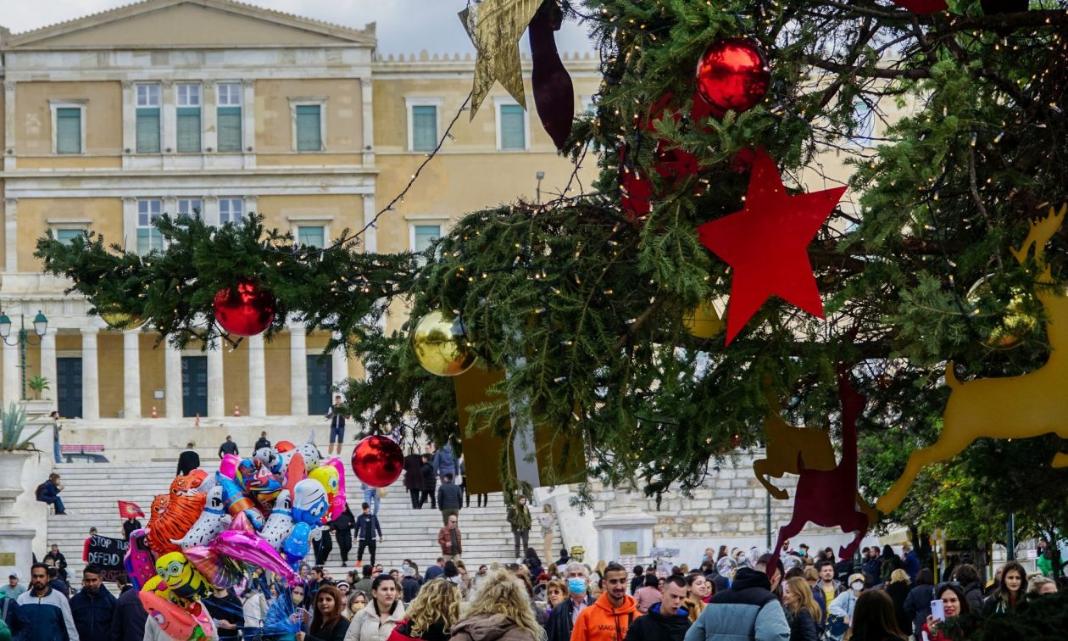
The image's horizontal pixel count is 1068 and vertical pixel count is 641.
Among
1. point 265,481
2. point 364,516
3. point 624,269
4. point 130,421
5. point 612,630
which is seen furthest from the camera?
point 130,421

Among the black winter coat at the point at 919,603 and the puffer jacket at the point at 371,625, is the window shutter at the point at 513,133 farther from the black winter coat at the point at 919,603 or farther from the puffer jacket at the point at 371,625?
the puffer jacket at the point at 371,625

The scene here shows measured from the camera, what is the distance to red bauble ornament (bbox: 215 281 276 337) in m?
6.76

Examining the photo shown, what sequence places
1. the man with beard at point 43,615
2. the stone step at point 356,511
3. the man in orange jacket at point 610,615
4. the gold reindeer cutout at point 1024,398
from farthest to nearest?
the stone step at point 356,511 < the man with beard at point 43,615 < the man in orange jacket at point 610,615 < the gold reindeer cutout at point 1024,398

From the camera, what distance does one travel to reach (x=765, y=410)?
21.8 ft

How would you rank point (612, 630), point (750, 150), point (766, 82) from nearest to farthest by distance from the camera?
point (766, 82) → point (750, 150) → point (612, 630)

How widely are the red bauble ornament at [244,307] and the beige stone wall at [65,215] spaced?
41.9 metres

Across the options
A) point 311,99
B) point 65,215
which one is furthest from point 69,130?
point 311,99

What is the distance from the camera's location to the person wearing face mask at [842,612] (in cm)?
1240

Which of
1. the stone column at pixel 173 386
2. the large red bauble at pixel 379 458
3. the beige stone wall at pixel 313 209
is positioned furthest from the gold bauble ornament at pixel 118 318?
the beige stone wall at pixel 313 209

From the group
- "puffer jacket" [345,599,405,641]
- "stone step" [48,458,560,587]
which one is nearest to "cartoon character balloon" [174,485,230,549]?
"puffer jacket" [345,599,405,641]

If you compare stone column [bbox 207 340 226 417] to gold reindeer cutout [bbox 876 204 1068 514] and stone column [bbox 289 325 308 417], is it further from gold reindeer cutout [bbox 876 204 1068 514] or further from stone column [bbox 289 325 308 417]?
gold reindeer cutout [bbox 876 204 1068 514]

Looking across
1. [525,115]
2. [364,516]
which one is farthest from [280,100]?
[364,516]

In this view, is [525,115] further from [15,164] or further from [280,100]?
[15,164]

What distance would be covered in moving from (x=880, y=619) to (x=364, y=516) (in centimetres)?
1773
